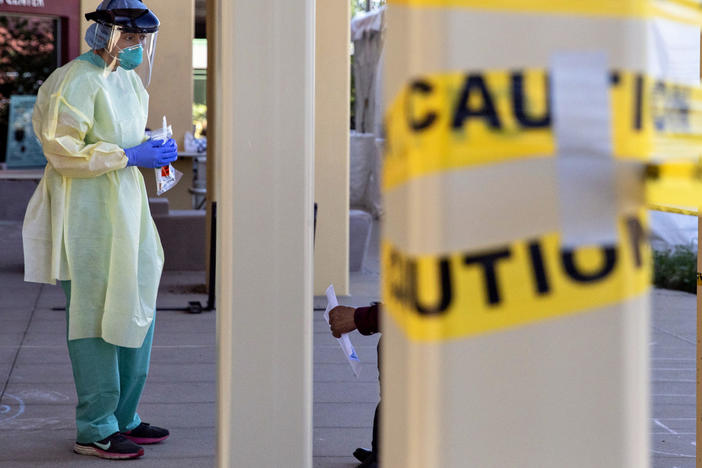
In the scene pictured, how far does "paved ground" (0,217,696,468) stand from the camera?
15.7 feet

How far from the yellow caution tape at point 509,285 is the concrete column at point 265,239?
1.73 meters

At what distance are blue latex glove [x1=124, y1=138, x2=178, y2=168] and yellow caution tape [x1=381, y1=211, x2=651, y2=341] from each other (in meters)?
3.41

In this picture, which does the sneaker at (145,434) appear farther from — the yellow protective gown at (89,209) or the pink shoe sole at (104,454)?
the yellow protective gown at (89,209)

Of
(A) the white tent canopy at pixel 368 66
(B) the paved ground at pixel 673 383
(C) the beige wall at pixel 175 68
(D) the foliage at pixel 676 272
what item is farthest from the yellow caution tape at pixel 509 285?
(A) the white tent canopy at pixel 368 66

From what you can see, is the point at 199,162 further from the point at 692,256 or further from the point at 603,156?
the point at 603,156

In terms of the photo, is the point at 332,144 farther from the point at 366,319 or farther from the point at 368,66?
the point at 368,66

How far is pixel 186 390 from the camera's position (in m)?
5.91

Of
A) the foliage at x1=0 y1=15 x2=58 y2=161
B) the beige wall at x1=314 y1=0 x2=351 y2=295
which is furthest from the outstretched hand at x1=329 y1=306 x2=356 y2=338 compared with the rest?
the foliage at x1=0 y1=15 x2=58 y2=161

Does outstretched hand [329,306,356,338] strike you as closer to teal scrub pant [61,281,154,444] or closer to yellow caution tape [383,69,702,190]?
teal scrub pant [61,281,154,444]

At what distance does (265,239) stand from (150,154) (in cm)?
171

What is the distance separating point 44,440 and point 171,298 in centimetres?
411

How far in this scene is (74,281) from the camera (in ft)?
14.6

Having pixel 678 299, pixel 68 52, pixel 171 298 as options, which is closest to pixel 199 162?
pixel 68 52

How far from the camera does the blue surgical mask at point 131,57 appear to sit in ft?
14.9
